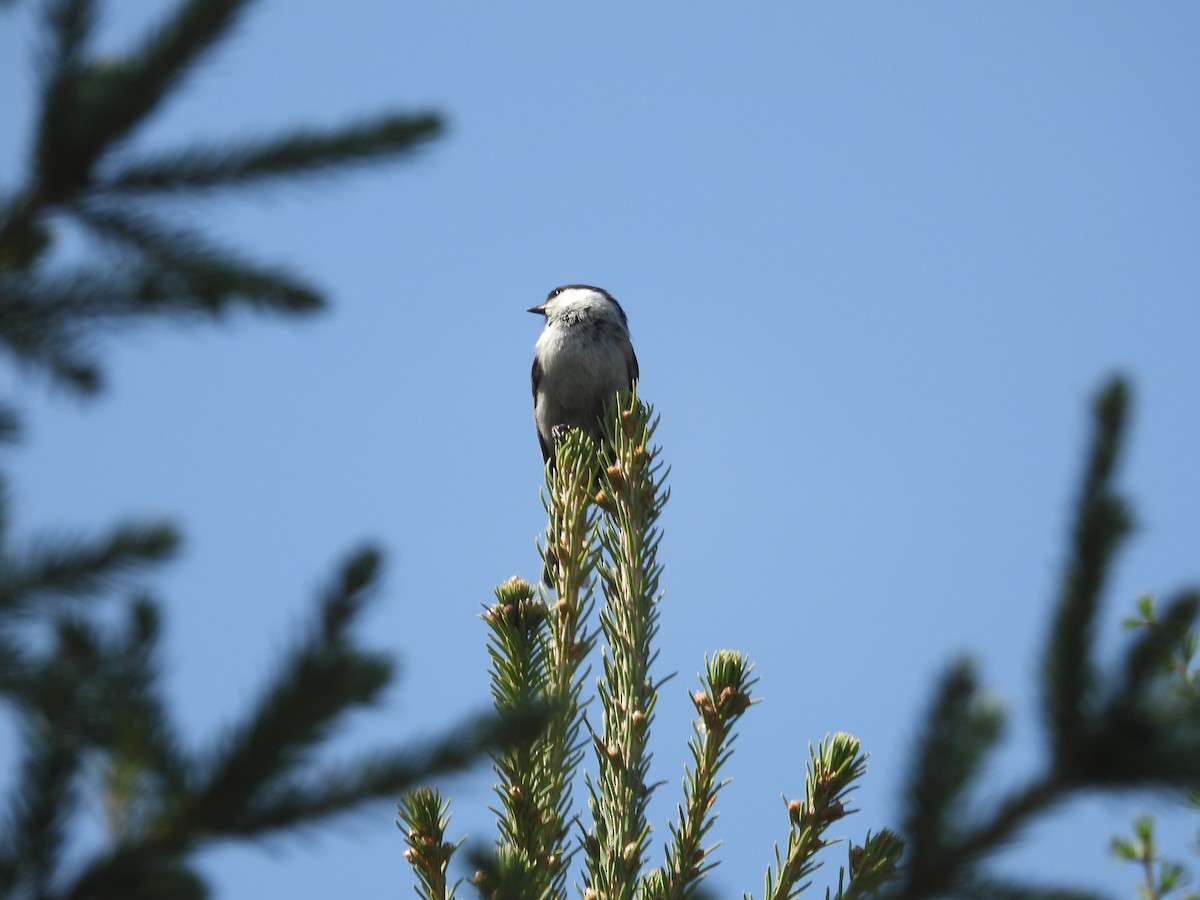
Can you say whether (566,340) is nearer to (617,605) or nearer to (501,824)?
(617,605)

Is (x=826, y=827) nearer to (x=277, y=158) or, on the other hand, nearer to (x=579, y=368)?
(x=277, y=158)

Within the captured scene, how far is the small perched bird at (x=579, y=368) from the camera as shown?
8422mm

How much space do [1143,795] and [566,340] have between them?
296 inches

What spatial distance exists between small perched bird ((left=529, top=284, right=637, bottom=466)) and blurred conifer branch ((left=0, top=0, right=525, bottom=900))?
6.62 m

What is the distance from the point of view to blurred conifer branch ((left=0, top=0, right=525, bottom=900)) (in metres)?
1.17

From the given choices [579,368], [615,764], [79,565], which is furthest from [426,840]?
[579,368]

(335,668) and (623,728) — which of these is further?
(623,728)

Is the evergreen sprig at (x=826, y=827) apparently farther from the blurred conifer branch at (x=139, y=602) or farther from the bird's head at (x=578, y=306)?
the bird's head at (x=578, y=306)

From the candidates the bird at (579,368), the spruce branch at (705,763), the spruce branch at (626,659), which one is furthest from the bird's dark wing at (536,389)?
the spruce branch at (705,763)

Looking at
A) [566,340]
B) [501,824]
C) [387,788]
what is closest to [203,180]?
[387,788]

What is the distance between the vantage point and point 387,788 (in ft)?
4.08

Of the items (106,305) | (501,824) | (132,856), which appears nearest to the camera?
(132,856)

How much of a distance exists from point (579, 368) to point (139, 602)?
282 inches

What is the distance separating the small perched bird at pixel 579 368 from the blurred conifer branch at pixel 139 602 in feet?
21.7
